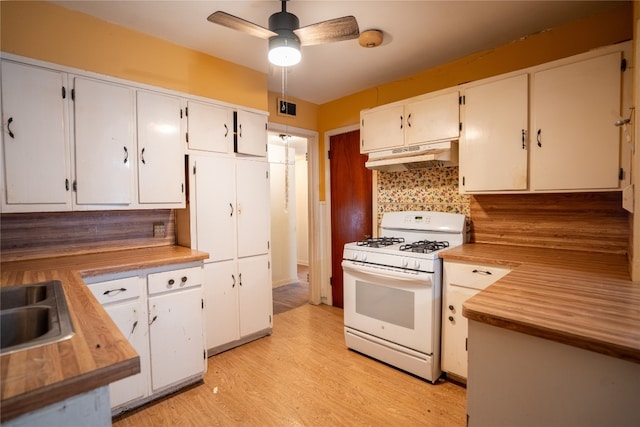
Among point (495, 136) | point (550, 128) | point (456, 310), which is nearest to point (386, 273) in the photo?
point (456, 310)

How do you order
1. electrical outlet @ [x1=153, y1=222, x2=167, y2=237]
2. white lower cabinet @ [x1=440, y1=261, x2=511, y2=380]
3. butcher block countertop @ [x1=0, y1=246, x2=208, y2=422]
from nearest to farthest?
butcher block countertop @ [x1=0, y1=246, x2=208, y2=422] → white lower cabinet @ [x1=440, y1=261, x2=511, y2=380] → electrical outlet @ [x1=153, y1=222, x2=167, y2=237]

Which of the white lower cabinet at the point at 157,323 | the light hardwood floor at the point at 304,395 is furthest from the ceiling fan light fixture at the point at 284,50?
the light hardwood floor at the point at 304,395

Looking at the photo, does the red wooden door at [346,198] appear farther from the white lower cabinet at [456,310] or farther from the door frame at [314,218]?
the white lower cabinet at [456,310]

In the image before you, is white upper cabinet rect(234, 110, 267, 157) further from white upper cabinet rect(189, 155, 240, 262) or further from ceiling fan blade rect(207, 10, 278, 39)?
ceiling fan blade rect(207, 10, 278, 39)

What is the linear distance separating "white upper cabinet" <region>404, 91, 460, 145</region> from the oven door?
44.2 inches

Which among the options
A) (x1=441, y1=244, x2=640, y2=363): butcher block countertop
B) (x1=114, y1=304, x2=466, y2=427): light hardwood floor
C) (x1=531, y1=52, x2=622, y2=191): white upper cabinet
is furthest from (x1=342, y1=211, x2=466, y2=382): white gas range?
(x1=531, y1=52, x2=622, y2=191): white upper cabinet

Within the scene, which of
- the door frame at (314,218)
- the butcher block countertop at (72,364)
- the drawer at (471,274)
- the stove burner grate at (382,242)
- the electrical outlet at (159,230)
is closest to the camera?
the butcher block countertop at (72,364)

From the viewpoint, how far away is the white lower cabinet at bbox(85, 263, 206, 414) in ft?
6.12

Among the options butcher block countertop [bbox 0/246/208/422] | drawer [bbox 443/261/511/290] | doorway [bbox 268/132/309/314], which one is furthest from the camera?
doorway [bbox 268/132/309/314]

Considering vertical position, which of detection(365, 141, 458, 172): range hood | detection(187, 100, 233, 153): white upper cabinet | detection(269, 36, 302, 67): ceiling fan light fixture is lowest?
detection(365, 141, 458, 172): range hood

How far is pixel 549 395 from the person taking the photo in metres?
1.03

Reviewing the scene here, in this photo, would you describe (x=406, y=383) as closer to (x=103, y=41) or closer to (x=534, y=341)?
(x=534, y=341)

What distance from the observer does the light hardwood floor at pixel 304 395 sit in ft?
6.15

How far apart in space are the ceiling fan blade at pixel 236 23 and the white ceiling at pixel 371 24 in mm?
282
